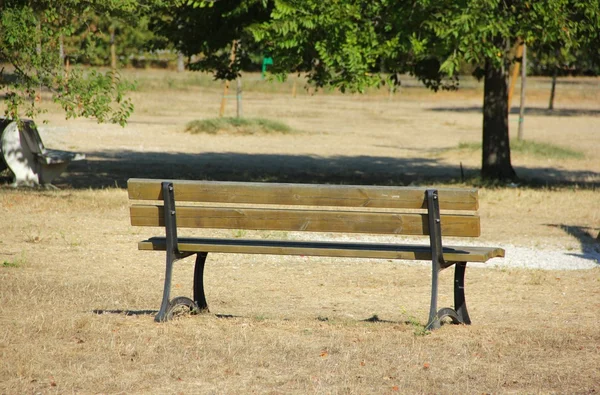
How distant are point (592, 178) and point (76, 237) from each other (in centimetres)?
1180

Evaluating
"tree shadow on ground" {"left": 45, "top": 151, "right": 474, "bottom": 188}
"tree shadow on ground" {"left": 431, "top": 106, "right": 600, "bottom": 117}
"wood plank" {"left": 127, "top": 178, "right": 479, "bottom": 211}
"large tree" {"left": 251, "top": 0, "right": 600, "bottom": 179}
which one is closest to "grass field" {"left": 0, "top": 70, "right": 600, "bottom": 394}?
"tree shadow on ground" {"left": 45, "top": 151, "right": 474, "bottom": 188}

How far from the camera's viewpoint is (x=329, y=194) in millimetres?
5523

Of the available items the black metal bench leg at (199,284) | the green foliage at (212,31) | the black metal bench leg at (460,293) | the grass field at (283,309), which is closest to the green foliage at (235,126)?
the grass field at (283,309)

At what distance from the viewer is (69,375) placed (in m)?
4.58

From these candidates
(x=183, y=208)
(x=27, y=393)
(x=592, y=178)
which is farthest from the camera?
(x=592, y=178)

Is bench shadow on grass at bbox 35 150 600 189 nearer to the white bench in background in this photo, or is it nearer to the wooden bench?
the white bench in background

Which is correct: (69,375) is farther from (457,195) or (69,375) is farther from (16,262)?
Result: (16,262)

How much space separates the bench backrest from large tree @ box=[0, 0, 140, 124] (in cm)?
566

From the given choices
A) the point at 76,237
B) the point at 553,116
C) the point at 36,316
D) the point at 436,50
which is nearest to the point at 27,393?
the point at 36,316

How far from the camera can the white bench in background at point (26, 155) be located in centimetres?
1354

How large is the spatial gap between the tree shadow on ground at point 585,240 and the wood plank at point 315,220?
4351mm

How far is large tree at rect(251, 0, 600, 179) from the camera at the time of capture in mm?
12591

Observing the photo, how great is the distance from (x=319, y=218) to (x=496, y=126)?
1146 centimetres

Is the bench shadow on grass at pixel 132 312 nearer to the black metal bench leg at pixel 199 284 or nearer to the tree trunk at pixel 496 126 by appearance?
the black metal bench leg at pixel 199 284
